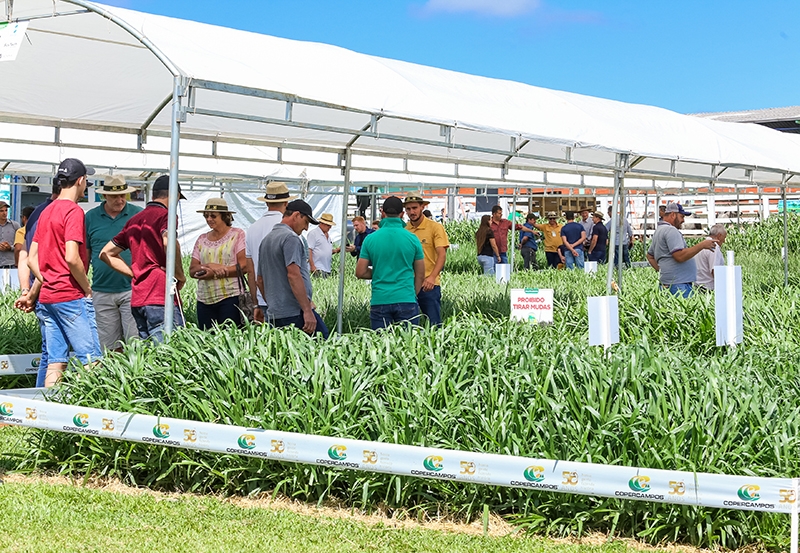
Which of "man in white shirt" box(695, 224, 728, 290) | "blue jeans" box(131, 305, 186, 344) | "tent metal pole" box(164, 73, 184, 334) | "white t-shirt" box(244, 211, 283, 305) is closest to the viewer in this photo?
"tent metal pole" box(164, 73, 184, 334)

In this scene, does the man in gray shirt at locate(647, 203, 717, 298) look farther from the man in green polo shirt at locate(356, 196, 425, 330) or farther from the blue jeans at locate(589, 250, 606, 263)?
the blue jeans at locate(589, 250, 606, 263)

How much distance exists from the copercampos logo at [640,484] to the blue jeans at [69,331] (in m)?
3.91

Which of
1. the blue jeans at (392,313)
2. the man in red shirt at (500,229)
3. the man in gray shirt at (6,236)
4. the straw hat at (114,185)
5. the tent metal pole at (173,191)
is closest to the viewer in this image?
the tent metal pole at (173,191)

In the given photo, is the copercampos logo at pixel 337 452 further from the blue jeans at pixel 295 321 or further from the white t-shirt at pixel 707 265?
the white t-shirt at pixel 707 265

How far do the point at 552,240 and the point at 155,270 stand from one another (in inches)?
604

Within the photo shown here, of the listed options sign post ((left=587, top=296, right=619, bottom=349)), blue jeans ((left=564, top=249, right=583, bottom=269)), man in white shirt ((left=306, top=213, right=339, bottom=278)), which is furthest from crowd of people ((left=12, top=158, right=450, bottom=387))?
blue jeans ((left=564, top=249, right=583, bottom=269))

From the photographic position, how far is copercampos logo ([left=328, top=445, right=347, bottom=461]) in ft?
16.9

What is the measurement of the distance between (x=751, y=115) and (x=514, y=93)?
52808mm

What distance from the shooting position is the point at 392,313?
→ 8711mm

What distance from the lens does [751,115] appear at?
58.3 metres

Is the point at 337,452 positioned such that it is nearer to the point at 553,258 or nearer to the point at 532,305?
the point at 532,305

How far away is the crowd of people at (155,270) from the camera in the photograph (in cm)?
675

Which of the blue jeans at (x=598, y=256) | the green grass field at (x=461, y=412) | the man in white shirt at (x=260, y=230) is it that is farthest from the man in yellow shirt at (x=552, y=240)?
the green grass field at (x=461, y=412)

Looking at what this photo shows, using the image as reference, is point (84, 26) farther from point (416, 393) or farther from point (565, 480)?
point (565, 480)
